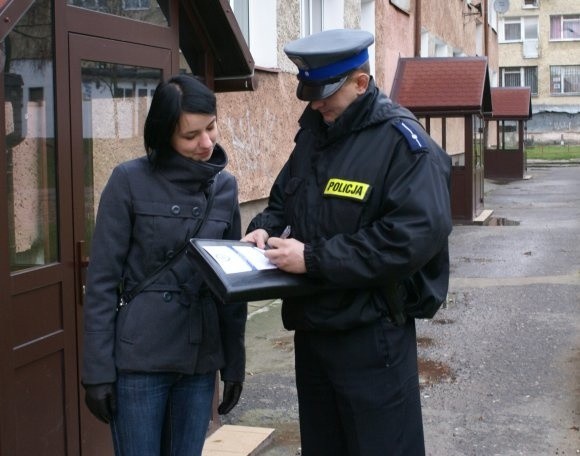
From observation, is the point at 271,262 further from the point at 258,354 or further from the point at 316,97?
the point at 258,354

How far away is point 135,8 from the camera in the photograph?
4266 millimetres

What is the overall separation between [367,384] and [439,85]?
12.8m

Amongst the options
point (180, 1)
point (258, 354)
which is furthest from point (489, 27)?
point (180, 1)

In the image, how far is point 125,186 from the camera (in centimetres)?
286

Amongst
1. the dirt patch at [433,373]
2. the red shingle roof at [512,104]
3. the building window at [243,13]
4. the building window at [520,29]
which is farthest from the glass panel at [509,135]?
the building window at [520,29]

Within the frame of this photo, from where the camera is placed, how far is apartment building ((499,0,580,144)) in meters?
47.7

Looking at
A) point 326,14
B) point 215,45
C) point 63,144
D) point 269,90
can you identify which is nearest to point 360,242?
point 63,144

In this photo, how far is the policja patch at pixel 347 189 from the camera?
280 centimetres

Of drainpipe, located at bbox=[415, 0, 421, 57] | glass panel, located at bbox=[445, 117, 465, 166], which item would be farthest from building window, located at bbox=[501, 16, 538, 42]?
glass panel, located at bbox=[445, 117, 465, 166]

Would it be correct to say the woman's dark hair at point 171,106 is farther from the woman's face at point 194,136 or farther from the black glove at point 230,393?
the black glove at point 230,393

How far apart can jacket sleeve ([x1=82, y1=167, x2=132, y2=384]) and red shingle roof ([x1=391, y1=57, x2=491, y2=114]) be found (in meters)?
12.4

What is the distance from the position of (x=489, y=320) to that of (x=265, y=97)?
10.2 feet

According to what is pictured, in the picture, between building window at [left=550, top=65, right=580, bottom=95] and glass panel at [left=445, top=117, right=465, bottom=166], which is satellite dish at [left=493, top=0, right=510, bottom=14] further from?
building window at [left=550, top=65, right=580, bottom=95]

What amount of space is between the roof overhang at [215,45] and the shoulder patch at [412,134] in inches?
72.4
